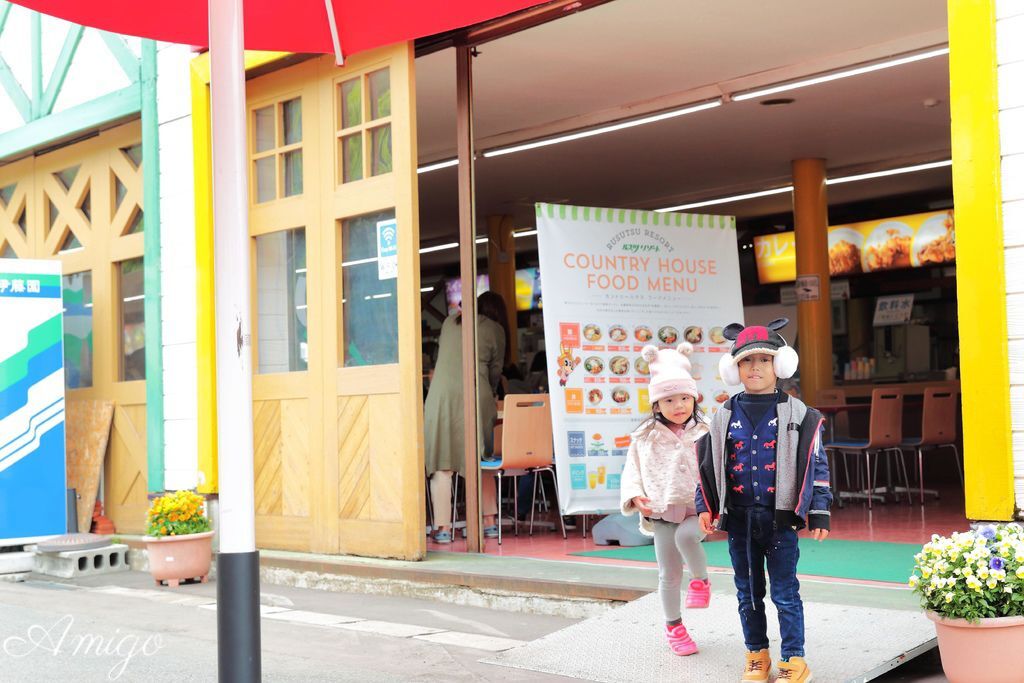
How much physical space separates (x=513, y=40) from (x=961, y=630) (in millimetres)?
4851

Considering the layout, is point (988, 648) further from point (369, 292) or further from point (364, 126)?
point (364, 126)

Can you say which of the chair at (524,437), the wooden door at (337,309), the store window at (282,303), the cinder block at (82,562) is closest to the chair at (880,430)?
the chair at (524,437)

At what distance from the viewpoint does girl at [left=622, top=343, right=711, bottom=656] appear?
4691 mm

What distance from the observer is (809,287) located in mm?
11914

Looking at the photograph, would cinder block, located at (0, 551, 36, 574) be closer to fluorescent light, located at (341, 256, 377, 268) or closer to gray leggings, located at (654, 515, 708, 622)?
fluorescent light, located at (341, 256, 377, 268)

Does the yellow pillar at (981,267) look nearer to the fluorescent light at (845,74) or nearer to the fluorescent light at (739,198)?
the fluorescent light at (845,74)

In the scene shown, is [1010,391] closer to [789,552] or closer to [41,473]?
[789,552]

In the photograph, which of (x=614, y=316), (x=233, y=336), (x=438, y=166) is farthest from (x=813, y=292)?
(x=233, y=336)

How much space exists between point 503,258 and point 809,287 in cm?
399

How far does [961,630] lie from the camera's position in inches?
149

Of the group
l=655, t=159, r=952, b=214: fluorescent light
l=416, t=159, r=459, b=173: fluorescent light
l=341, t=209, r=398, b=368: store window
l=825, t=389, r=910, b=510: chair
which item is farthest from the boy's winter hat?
l=416, t=159, r=459, b=173: fluorescent light

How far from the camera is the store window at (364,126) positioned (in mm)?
7203

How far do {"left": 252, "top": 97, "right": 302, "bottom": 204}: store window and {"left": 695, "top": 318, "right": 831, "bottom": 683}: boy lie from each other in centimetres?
433

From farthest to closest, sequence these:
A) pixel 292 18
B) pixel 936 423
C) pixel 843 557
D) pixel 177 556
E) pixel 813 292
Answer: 1. pixel 813 292
2. pixel 936 423
3. pixel 177 556
4. pixel 843 557
5. pixel 292 18
